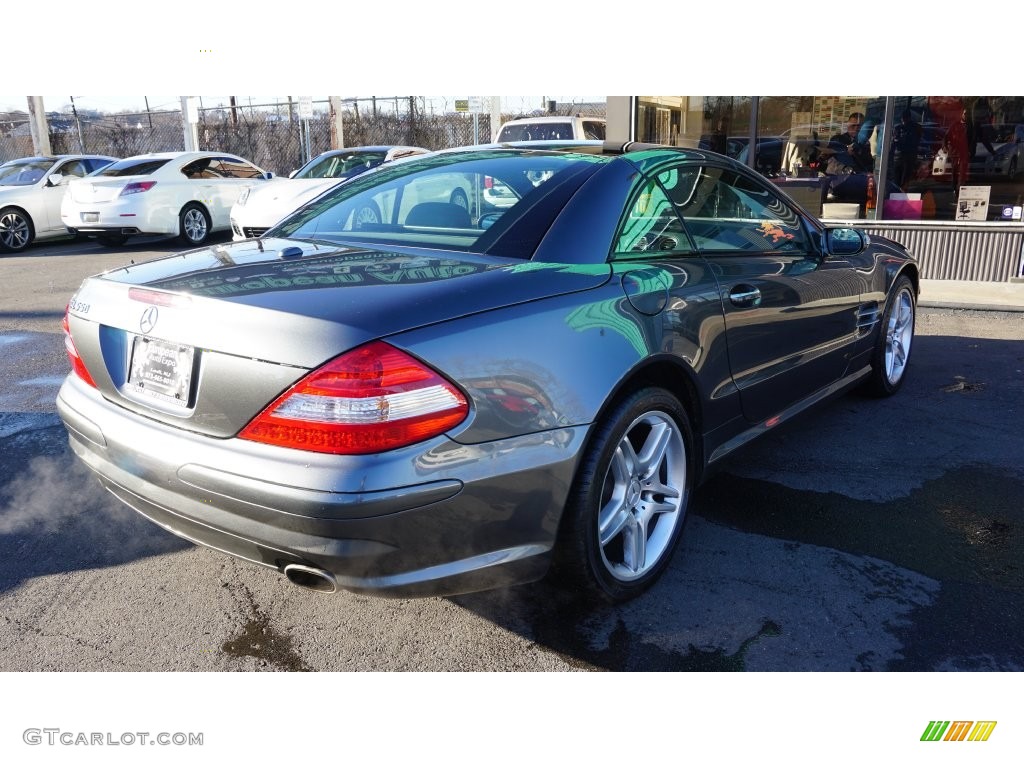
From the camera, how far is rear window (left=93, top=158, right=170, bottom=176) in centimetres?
1224

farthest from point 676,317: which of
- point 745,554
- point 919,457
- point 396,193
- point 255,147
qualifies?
point 255,147

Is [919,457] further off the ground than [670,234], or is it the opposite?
[670,234]

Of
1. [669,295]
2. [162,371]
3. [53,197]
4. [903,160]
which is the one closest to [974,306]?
[903,160]

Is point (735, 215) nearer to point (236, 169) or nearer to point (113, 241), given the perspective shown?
point (236, 169)

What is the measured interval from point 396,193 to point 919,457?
9.27 ft

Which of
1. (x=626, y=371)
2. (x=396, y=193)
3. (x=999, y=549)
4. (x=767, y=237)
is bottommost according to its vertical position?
(x=999, y=549)

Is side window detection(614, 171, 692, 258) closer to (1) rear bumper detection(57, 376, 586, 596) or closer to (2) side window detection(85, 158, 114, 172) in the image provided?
(1) rear bumper detection(57, 376, 586, 596)

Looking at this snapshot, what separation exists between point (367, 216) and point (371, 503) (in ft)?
4.89

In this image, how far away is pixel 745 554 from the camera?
122 inches

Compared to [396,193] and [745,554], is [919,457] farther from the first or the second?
[396,193]

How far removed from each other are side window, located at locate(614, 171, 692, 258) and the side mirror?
128 cm

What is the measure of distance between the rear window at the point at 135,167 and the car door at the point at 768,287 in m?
11.0

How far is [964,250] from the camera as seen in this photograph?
344 inches

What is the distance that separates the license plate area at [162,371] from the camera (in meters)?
2.24
